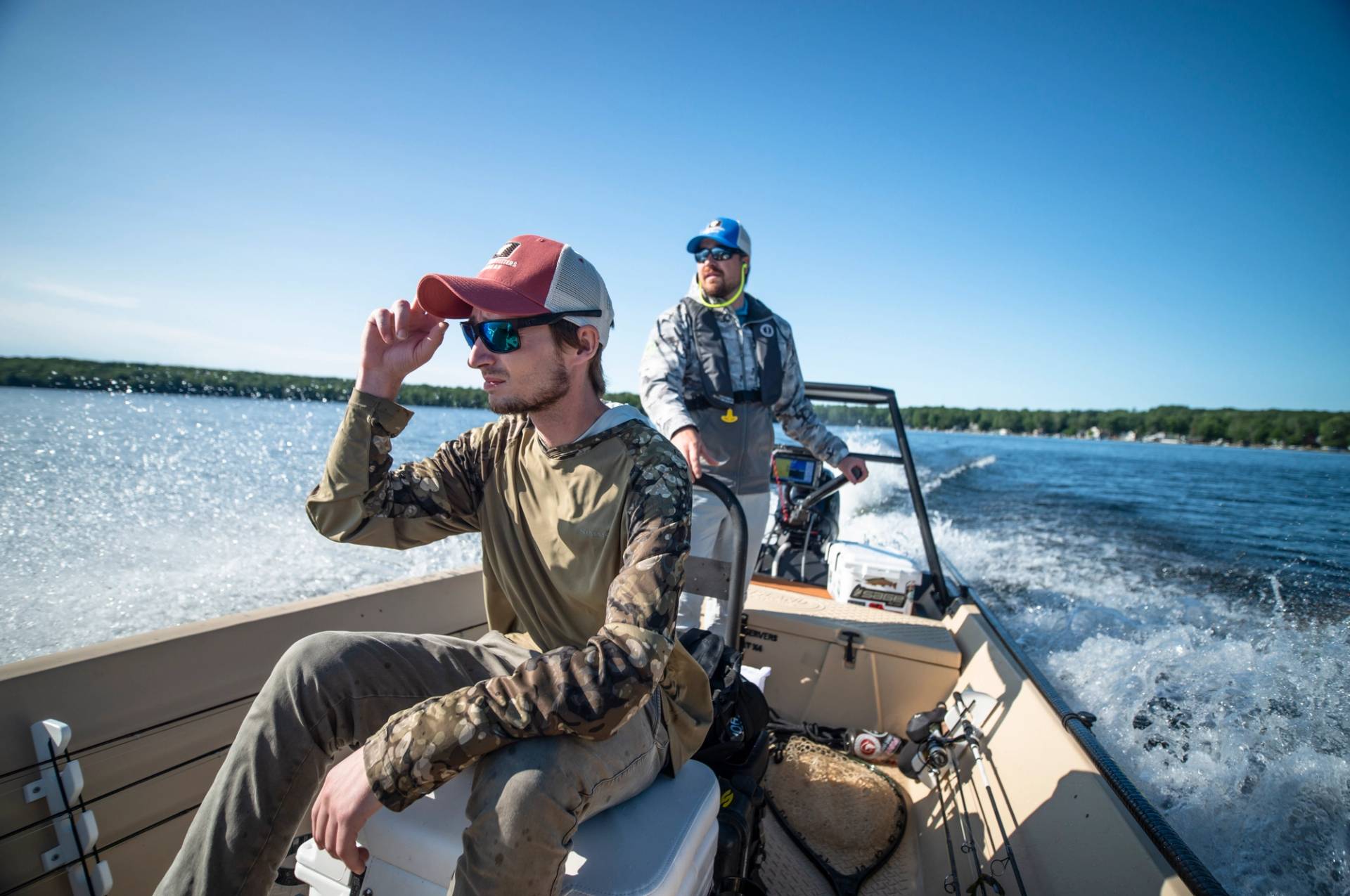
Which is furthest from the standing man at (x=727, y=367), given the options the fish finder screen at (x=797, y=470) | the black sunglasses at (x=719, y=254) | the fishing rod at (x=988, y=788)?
the fish finder screen at (x=797, y=470)

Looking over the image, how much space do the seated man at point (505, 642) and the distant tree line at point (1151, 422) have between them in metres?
3.08

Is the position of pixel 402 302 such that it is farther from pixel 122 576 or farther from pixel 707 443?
pixel 122 576

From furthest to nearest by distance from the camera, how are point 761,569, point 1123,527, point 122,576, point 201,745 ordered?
point 1123,527
point 122,576
point 761,569
point 201,745

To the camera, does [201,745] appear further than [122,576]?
No

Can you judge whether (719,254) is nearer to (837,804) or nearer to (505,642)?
(505,642)

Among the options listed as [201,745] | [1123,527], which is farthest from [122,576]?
[1123,527]

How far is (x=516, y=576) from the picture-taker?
5.15 feet

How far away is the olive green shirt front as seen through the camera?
104 cm

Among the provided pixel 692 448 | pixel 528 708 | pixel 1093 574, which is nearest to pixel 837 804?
pixel 692 448

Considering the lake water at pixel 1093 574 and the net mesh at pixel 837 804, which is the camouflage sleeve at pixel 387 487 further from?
the lake water at pixel 1093 574

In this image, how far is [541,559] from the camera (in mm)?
1521

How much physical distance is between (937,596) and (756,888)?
2501mm

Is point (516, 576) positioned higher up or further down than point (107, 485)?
higher up

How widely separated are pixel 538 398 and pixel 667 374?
126 centimetres
